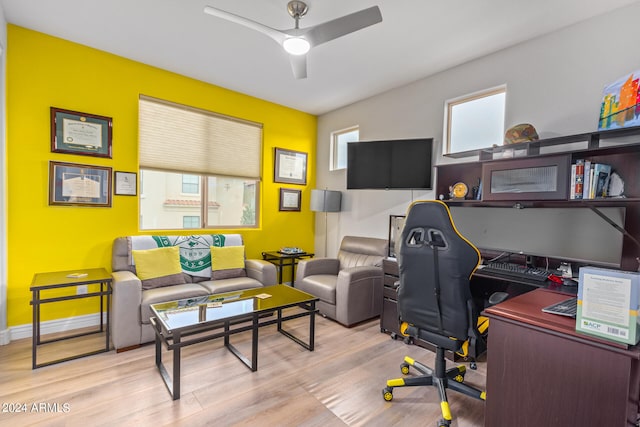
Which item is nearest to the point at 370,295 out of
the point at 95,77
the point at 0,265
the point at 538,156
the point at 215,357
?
the point at 215,357

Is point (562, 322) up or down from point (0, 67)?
down

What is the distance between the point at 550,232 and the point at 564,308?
146cm

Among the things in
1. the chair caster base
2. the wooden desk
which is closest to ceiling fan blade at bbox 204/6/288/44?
the wooden desk

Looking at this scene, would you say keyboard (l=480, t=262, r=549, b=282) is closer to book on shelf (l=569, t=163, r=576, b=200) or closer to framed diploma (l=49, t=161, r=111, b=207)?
book on shelf (l=569, t=163, r=576, b=200)

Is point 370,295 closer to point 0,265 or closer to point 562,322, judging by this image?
point 562,322

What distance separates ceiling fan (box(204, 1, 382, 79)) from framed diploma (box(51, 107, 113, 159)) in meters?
1.97

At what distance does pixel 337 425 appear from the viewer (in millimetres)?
1769

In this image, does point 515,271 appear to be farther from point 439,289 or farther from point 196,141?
point 196,141

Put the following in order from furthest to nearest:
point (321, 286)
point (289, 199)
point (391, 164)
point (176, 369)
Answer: point (289, 199), point (391, 164), point (321, 286), point (176, 369)

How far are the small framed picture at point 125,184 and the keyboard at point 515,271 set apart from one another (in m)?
3.57

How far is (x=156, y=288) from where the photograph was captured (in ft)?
9.75

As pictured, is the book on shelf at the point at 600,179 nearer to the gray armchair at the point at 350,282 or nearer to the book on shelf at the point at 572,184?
the book on shelf at the point at 572,184

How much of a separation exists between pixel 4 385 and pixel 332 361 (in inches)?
91.0

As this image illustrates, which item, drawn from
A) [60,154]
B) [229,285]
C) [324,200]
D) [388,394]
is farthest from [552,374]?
[60,154]
